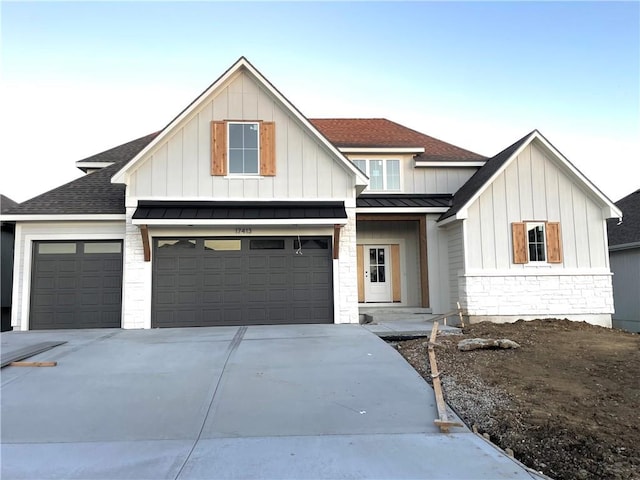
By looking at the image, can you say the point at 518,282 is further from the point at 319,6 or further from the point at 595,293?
the point at 319,6

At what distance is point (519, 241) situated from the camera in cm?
1209

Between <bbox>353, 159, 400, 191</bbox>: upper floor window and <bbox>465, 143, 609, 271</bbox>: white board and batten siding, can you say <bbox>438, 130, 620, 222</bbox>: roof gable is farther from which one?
<bbox>353, 159, 400, 191</bbox>: upper floor window

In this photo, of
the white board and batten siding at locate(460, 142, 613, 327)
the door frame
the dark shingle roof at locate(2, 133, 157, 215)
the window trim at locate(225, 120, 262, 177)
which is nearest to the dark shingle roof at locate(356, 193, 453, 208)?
the door frame

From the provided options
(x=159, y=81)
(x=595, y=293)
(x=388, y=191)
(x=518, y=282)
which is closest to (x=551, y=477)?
(x=518, y=282)

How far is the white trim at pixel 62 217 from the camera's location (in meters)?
11.1

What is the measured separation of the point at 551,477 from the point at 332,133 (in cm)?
1425

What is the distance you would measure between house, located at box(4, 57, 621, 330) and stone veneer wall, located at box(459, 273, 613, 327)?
38mm

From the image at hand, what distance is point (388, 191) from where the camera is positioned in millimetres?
14664

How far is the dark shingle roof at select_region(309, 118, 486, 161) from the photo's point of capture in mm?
14938

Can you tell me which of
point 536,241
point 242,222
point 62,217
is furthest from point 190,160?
point 536,241

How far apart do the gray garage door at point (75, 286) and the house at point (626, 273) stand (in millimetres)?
17149

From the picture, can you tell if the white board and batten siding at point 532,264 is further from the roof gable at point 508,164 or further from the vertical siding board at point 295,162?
the vertical siding board at point 295,162

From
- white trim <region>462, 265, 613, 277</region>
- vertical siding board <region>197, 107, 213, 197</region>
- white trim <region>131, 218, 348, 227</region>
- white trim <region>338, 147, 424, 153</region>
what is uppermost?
white trim <region>338, 147, 424, 153</region>

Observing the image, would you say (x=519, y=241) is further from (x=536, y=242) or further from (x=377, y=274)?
(x=377, y=274)
